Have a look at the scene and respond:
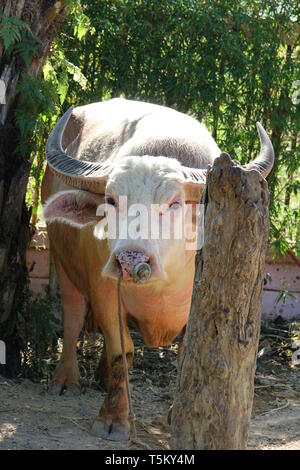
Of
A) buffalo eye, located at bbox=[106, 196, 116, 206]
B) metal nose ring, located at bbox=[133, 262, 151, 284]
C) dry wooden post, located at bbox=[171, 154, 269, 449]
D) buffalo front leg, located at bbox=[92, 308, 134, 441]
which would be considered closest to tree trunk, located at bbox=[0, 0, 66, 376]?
buffalo front leg, located at bbox=[92, 308, 134, 441]

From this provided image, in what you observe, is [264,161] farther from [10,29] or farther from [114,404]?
[10,29]

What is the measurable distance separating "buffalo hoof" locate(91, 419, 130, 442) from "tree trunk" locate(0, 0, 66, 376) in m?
1.26

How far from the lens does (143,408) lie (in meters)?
6.10

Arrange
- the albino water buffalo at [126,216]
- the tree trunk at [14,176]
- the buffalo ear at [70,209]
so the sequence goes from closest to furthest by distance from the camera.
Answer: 1. the albino water buffalo at [126,216]
2. the buffalo ear at [70,209]
3. the tree trunk at [14,176]

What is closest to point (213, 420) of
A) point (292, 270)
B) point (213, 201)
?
point (213, 201)

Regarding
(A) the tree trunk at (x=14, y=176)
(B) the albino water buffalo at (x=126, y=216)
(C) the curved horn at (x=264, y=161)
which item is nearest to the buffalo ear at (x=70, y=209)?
(B) the albino water buffalo at (x=126, y=216)

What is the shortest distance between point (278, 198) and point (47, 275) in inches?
97.7

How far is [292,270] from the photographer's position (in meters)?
8.86

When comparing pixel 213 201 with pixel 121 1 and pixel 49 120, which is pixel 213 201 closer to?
pixel 49 120

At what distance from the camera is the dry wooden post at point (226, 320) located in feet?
12.3

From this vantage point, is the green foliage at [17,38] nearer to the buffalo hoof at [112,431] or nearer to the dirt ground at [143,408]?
the dirt ground at [143,408]

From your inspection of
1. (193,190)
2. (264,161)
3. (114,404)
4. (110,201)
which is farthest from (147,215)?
(114,404)

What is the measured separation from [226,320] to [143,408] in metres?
2.51

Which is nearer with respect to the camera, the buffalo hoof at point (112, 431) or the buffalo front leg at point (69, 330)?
the buffalo hoof at point (112, 431)
